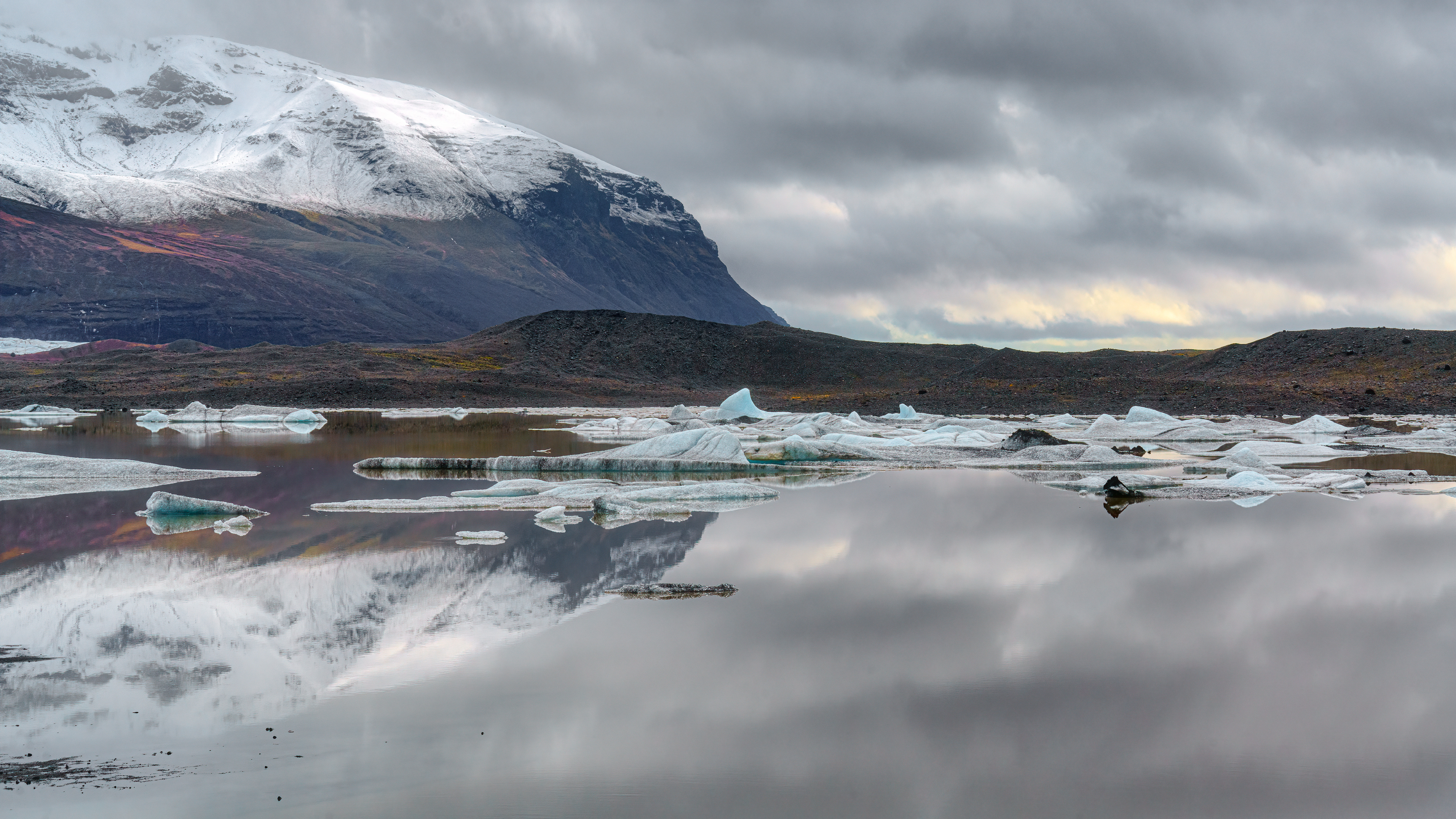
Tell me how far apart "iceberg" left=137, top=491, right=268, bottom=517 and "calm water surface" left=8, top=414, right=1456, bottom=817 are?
0.86m

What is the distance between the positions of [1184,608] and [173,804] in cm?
940

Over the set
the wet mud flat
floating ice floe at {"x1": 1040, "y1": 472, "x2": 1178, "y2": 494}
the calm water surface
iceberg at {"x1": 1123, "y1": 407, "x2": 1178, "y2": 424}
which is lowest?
the wet mud flat

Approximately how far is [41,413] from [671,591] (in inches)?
2536

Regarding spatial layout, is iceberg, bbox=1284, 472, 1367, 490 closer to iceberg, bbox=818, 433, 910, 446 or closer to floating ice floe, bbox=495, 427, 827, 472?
iceberg, bbox=818, 433, 910, 446

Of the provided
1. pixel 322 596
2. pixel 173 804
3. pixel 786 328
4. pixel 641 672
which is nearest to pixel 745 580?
pixel 641 672

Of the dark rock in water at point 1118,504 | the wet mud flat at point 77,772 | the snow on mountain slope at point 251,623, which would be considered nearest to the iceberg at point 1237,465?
the dark rock in water at point 1118,504

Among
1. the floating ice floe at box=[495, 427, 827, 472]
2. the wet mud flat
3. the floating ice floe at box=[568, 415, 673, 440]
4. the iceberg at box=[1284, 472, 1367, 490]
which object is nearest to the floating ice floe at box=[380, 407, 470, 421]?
the floating ice floe at box=[568, 415, 673, 440]

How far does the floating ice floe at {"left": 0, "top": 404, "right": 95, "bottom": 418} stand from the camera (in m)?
59.3

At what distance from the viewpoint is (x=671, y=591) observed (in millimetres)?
11203

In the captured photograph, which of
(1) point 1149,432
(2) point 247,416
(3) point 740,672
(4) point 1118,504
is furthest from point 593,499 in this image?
(2) point 247,416

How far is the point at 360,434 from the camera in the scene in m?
41.7

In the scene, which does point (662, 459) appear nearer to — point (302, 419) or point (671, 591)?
point (671, 591)

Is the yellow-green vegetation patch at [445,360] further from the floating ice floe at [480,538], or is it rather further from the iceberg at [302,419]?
the floating ice floe at [480,538]

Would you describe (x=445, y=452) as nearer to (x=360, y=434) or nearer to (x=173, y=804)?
(x=360, y=434)
